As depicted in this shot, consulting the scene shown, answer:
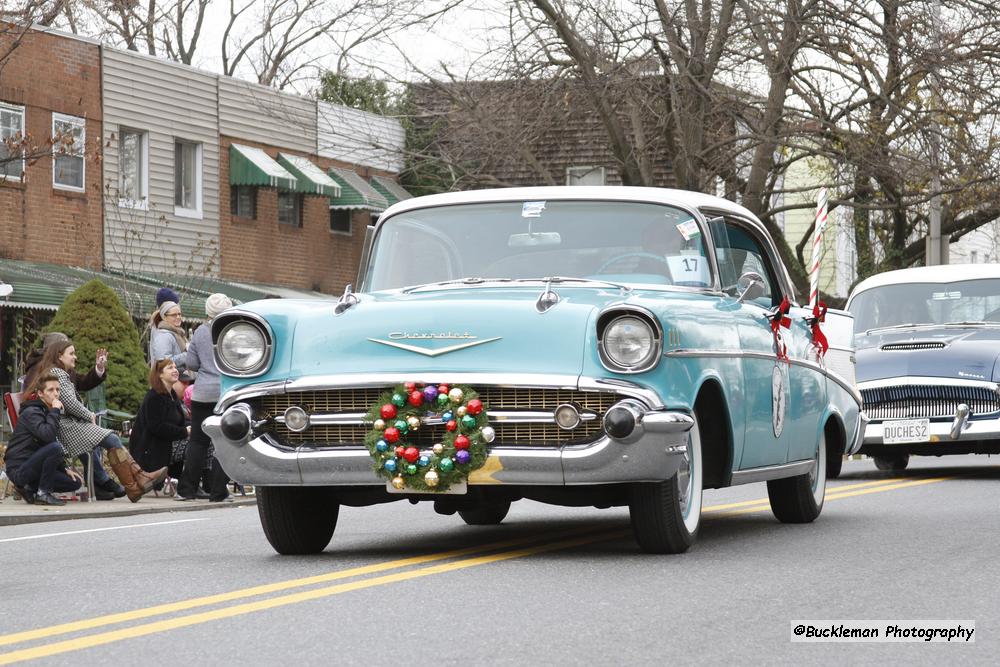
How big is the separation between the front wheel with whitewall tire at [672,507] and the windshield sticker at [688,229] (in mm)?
1249

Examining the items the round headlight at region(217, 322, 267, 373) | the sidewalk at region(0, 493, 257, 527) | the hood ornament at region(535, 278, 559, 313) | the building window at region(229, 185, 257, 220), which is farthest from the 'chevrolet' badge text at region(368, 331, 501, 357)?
the building window at region(229, 185, 257, 220)

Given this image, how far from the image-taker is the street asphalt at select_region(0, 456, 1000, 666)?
19.7 feet

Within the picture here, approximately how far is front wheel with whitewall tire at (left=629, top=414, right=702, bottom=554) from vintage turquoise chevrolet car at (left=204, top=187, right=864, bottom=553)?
1 cm

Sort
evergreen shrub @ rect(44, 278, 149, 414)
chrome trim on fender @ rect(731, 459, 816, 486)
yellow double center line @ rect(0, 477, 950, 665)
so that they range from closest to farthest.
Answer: yellow double center line @ rect(0, 477, 950, 665) < chrome trim on fender @ rect(731, 459, 816, 486) < evergreen shrub @ rect(44, 278, 149, 414)

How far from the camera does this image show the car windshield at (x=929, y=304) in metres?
17.5

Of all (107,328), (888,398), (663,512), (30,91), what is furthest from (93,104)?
(663,512)

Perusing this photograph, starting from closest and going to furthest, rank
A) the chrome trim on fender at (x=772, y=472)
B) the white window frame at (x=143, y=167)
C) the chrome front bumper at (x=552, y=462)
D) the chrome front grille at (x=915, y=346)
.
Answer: the chrome front bumper at (x=552, y=462), the chrome trim on fender at (x=772, y=472), the chrome front grille at (x=915, y=346), the white window frame at (x=143, y=167)

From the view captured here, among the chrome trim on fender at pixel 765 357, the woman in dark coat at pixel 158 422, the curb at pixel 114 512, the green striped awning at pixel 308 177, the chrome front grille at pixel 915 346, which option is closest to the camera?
the chrome trim on fender at pixel 765 357

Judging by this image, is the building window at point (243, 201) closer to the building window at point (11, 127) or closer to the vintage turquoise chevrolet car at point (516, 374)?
the building window at point (11, 127)

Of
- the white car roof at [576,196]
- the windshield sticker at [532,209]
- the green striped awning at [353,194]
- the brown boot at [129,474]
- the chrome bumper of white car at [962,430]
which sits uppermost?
the green striped awning at [353,194]

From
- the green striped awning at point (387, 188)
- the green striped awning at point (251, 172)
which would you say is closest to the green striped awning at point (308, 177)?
the green striped awning at point (251, 172)

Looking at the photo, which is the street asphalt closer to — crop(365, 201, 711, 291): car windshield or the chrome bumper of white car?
crop(365, 201, 711, 291): car windshield

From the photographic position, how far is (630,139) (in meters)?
31.3

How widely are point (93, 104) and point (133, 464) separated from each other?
48.3ft
